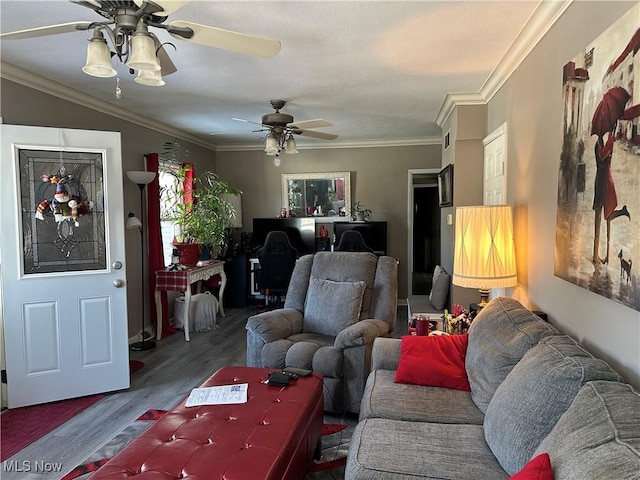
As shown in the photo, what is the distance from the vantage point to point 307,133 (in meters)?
4.37

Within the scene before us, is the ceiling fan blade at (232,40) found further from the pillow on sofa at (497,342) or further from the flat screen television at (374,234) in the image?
the flat screen television at (374,234)

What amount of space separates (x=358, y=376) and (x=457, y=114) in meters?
2.61

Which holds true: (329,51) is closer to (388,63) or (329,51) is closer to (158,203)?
(388,63)

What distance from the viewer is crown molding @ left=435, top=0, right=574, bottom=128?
2.14m

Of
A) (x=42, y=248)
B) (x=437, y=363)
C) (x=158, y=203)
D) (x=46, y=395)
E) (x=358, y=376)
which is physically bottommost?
(x=46, y=395)

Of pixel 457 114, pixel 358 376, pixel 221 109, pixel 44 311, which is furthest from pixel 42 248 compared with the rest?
pixel 457 114

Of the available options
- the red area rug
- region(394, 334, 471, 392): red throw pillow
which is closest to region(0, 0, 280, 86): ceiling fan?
region(394, 334, 471, 392): red throw pillow

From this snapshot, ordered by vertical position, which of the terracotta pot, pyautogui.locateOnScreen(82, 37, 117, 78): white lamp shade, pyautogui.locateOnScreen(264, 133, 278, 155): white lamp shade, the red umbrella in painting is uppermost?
pyautogui.locateOnScreen(264, 133, 278, 155): white lamp shade

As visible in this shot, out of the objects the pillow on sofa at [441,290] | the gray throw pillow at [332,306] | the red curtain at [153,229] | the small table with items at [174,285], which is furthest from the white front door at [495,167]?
the red curtain at [153,229]

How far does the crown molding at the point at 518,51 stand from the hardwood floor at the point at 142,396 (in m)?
2.55

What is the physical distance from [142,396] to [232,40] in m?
2.62

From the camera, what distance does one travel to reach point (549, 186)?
2293 millimetres

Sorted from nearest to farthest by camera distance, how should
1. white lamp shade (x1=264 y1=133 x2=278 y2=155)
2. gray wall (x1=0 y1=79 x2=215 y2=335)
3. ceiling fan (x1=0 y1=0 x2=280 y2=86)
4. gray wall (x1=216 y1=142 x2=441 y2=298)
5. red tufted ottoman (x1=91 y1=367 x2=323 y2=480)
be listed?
red tufted ottoman (x1=91 y1=367 x2=323 y2=480)
ceiling fan (x1=0 y1=0 x2=280 y2=86)
gray wall (x1=0 y1=79 x2=215 y2=335)
white lamp shade (x1=264 y1=133 x2=278 y2=155)
gray wall (x1=216 y1=142 x2=441 y2=298)

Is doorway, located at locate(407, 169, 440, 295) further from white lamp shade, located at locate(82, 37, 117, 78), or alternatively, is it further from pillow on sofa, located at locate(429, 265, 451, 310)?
white lamp shade, located at locate(82, 37, 117, 78)
